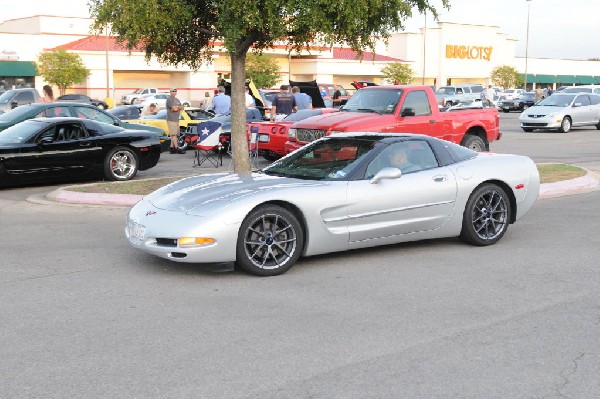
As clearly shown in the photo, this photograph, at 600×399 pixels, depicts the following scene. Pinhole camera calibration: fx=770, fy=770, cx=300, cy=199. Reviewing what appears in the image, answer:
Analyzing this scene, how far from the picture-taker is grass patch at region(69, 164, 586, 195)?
42.6ft

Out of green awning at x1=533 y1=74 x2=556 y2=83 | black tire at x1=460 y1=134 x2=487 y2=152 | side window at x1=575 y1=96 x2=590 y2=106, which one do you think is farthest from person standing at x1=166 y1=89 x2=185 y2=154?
green awning at x1=533 y1=74 x2=556 y2=83

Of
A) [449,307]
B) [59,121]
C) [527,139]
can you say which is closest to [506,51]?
[527,139]

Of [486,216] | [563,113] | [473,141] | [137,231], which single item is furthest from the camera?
[563,113]

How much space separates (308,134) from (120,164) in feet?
12.4

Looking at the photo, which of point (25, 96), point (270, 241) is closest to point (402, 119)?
point (270, 241)

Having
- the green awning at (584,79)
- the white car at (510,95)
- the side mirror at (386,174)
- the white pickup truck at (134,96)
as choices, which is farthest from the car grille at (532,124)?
the green awning at (584,79)

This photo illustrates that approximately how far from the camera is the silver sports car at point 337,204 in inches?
283

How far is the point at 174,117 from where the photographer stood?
20.6 meters

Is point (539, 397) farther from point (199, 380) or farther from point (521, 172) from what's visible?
point (521, 172)

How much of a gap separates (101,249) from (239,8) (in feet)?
13.7

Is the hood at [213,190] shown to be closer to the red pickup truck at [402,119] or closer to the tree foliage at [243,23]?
the tree foliage at [243,23]

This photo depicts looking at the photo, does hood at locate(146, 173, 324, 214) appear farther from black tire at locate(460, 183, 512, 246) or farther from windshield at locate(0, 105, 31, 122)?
windshield at locate(0, 105, 31, 122)

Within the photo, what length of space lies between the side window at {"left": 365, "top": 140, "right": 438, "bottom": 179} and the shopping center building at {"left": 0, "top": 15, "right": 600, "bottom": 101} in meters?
37.7

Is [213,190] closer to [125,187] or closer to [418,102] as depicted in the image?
[125,187]
